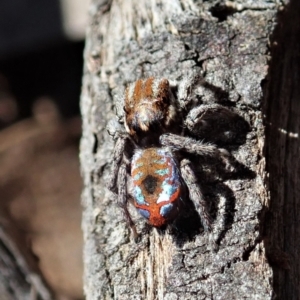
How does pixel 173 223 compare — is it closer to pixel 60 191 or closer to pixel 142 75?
pixel 142 75

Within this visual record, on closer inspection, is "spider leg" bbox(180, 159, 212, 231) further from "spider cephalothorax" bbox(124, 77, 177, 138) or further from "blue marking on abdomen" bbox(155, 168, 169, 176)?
"spider cephalothorax" bbox(124, 77, 177, 138)

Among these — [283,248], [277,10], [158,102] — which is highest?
[277,10]

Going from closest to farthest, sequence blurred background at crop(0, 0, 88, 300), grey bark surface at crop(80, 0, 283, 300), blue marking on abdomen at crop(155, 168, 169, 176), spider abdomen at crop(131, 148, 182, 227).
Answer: grey bark surface at crop(80, 0, 283, 300), spider abdomen at crop(131, 148, 182, 227), blue marking on abdomen at crop(155, 168, 169, 176), blurred background at crop(0, 0, 88, 300)

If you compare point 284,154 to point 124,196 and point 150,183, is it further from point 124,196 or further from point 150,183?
point 124,196

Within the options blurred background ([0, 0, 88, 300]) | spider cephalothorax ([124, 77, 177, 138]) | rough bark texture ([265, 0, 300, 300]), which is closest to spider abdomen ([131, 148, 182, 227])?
spider cephalothorax ([124, 77, 177, 138])

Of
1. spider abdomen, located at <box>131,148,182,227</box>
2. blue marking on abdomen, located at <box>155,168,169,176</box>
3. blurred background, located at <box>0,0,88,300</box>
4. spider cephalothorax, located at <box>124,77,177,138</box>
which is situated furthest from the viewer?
blurred background, located at <box>0,0,88,300</box>

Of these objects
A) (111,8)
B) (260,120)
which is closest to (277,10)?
(260,120)

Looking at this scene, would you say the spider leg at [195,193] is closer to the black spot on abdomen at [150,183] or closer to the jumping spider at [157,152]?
the jumping spider at [157,152]
